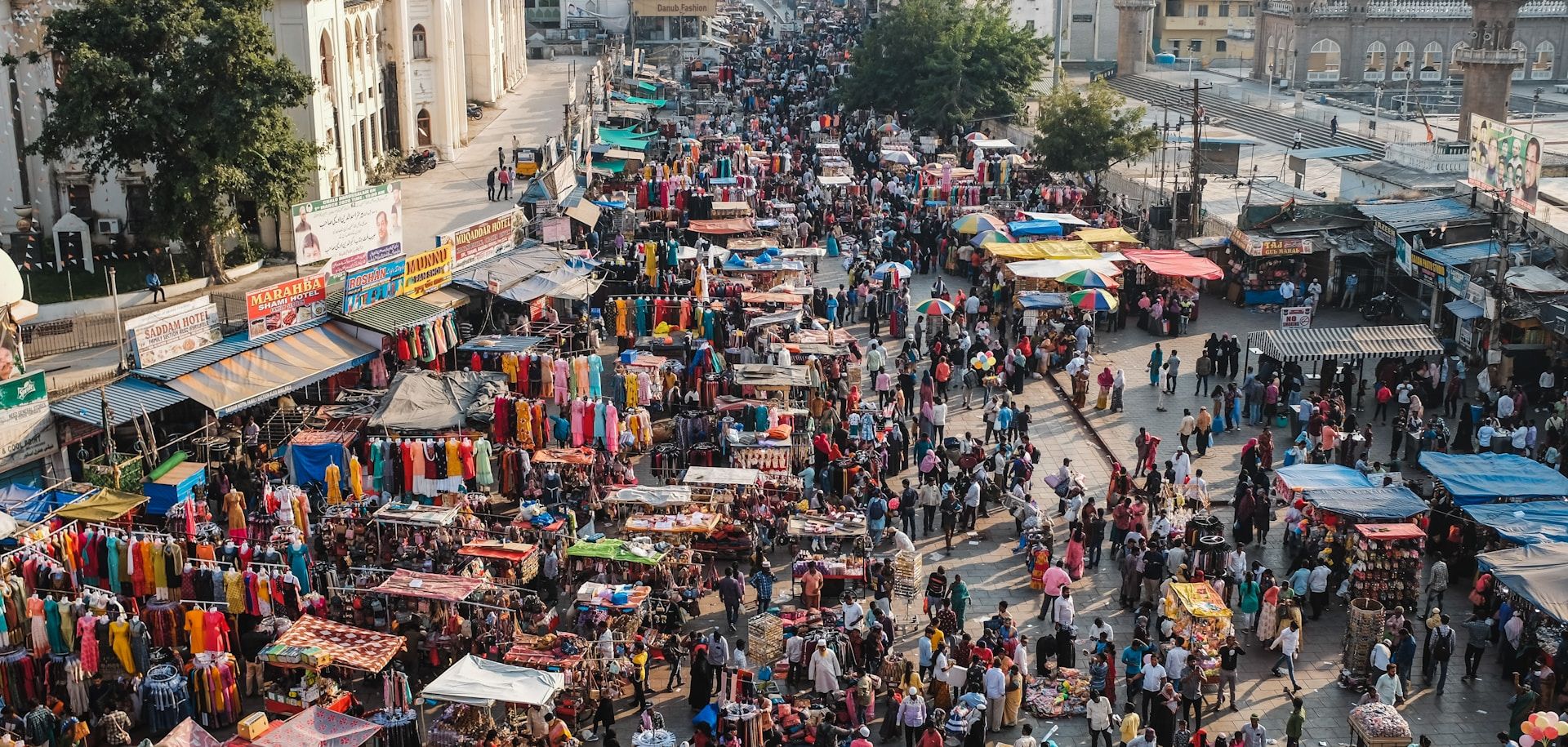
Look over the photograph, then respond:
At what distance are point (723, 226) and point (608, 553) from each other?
18911mm

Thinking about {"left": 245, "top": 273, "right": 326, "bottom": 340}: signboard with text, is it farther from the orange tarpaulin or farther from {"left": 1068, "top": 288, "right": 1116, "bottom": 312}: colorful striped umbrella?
{"left": 1068, "top": 288, "right": 1116, "bottom": 312}: colorful striped umbrella

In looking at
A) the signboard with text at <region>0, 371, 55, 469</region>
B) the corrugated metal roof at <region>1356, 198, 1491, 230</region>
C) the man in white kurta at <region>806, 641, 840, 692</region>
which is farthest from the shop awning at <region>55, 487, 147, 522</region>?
the corrugated metal roof at <region>1356, 198, 1491, 230</region>

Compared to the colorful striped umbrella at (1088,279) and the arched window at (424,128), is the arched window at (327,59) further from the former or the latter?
the colorful striped umbrella at (1088,279)

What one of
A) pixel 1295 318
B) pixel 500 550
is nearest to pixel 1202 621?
pixel 500 550

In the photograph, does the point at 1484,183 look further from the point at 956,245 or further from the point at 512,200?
the point at 512,200

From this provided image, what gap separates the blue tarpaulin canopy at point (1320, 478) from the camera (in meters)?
21.2

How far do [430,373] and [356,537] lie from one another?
470cm

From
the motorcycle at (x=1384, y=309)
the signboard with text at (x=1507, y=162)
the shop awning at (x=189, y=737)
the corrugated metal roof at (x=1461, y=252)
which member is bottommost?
the shop awning at (x=189, y=737)

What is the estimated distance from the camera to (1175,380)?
95.0 ft

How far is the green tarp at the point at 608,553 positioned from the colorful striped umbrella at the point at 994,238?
17.3 metres

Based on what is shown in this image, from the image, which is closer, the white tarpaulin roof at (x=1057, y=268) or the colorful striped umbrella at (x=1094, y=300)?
the colorful striped umbrella at (x=1094, y=300)

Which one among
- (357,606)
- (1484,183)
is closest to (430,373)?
(357,606)

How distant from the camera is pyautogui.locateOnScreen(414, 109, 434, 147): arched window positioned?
1909 inches

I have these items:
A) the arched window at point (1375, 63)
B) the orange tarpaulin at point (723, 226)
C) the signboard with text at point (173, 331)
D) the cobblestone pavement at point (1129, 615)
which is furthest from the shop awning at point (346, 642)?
the arched window at point (1375, 63)
